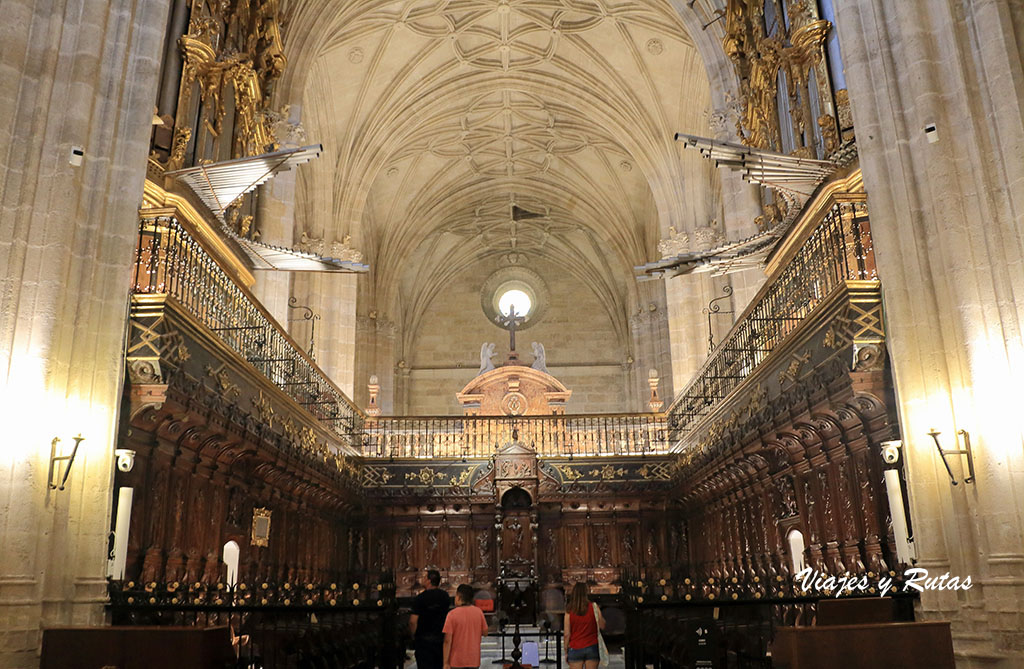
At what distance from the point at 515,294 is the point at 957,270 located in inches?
969

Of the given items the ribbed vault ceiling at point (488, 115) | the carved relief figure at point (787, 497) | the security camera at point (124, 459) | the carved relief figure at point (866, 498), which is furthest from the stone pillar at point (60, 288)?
the ribbed vault ceiling at point (488, 115)

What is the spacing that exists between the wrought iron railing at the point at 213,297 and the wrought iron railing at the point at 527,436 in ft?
12.2

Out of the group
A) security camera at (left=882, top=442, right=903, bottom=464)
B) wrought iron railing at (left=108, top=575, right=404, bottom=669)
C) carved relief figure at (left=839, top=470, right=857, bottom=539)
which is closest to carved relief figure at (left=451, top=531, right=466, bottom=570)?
wrought iron railing at (left=108, top=575, right=404, bottom=669)

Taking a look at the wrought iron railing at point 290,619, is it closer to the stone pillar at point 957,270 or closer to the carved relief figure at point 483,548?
the stone pillar at point 957,270

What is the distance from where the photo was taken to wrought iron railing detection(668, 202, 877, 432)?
7984mm

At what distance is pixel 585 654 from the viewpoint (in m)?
5.95

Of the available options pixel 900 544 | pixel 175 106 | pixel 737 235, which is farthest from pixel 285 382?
pixel 900 544

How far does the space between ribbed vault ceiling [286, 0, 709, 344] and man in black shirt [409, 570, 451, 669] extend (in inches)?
461

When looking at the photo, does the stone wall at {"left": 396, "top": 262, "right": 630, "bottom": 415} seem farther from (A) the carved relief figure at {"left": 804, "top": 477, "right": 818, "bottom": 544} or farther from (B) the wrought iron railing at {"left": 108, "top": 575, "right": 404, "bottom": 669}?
(B) the wrought iron railing at {"left": 108, "top": 575, "right": 404, "bottom": 669}

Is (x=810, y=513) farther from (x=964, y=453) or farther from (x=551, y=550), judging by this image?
(x=551, y=550)

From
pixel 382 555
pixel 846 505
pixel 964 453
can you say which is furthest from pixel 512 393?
pixel 964 453

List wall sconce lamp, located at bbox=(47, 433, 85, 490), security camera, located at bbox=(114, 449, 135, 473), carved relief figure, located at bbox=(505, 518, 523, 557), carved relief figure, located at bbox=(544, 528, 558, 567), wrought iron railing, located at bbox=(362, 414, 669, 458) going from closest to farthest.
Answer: wall sconce lamp, located at bbox=(47, 433, 85, 490) < security camera, located at bbox=(114, 449, 135, 473) < carved relief figure, located at bbox=(505, 518, 523, 557) < carved relief figure, located at bbox=(544, 528, 558, 567) < wrought iron railing, located at bbox=(362, 414, 669, 458)

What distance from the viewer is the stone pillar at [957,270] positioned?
5910 millimetres

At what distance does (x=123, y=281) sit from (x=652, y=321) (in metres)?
21.1
